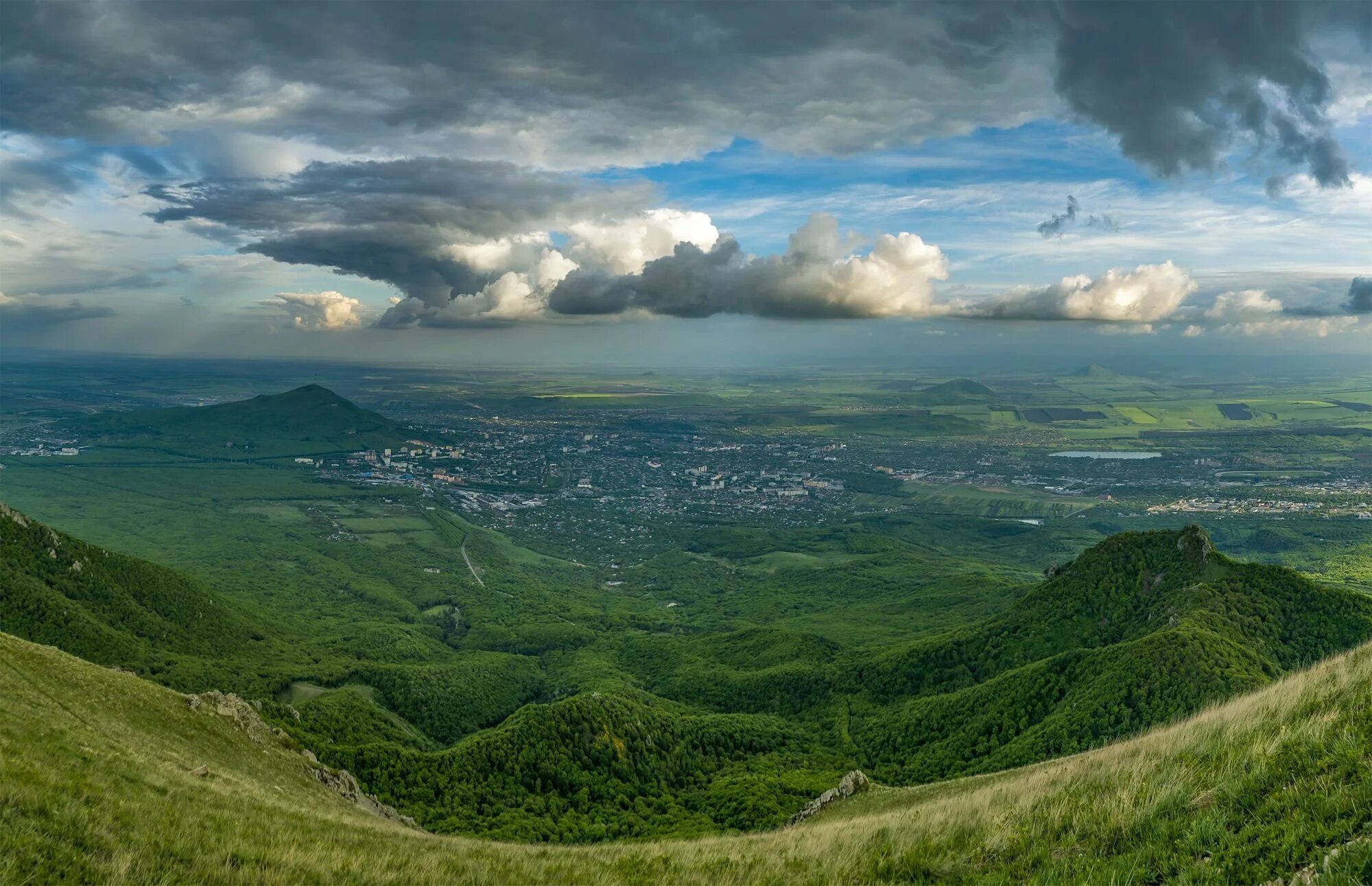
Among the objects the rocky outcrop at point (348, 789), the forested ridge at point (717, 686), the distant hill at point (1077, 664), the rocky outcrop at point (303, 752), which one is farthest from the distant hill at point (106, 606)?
the distant hill at point (1077, 664)

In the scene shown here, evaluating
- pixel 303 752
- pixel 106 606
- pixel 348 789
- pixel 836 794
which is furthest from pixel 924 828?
pixel 106 606

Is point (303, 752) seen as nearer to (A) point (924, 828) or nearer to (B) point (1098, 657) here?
(A) point (924, 828)

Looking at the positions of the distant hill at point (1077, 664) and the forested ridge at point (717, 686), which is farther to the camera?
the forested ridge at point (717, 686)

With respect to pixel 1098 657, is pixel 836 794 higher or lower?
lower

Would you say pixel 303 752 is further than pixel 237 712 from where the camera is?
Yes

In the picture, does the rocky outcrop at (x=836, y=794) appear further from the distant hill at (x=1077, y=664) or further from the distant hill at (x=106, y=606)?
the distant hill at (x=106, y=606)

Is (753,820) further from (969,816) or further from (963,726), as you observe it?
(969,816)
